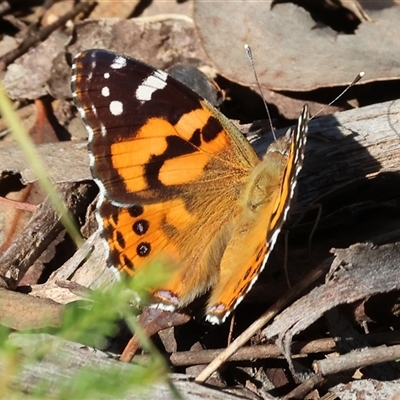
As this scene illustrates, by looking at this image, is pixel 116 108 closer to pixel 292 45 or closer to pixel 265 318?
pixel 265 318

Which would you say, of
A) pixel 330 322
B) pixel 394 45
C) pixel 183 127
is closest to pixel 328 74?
pixel 394 45

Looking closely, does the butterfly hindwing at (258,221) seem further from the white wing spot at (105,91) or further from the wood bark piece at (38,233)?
the wood bark piece at (38,233)

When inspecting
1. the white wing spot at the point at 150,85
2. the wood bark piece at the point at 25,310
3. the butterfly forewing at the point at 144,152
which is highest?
the white wing spot at the point at 150,85

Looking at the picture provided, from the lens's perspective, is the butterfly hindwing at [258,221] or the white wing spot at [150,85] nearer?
the butterfly hindwing at [258,221]

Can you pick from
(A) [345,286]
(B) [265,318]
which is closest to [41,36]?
(B) [265,318]

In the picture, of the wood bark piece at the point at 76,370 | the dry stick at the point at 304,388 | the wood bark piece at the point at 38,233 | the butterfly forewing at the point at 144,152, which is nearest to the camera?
A: the wood bark piece at the point at 76,370

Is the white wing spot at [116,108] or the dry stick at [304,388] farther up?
the white wing spot at [116,108]

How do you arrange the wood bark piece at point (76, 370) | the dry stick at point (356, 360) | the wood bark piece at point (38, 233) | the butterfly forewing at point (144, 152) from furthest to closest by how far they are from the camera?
the wood bark piece at point (38, 233), the butterfly forewing at point (144, 152), the dry stick at point (356, 360), the wood bark piece at point (76, 370)

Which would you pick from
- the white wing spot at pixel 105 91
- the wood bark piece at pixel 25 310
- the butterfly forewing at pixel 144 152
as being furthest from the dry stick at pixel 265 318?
the white wing spot at pixel 105 91
